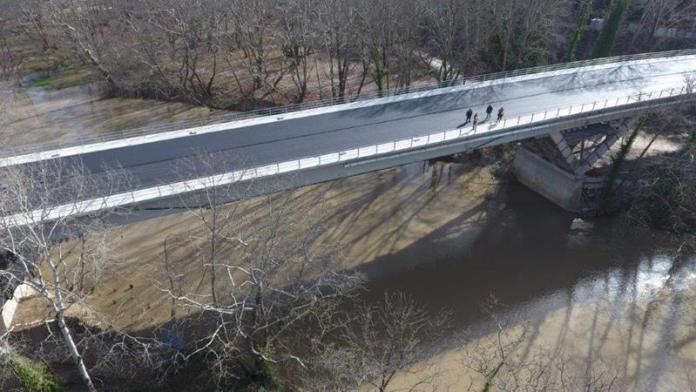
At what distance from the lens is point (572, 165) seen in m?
32.1

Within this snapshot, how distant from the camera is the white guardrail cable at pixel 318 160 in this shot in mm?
19328

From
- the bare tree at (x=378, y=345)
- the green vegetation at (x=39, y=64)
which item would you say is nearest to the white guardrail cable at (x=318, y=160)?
the bare tree at (x=378, y=345)

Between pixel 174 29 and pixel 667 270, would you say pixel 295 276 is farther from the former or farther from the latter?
pixel 174 29

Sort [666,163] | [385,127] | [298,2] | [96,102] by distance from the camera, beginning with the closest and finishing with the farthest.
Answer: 1. [385,127]
2. [666,163]
3. [298,2]
4. [96,102]

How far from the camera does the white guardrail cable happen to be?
19.3 meters

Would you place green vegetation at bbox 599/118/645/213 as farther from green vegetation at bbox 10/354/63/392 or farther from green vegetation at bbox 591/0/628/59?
green vegetation at bbox 10/354/63/392

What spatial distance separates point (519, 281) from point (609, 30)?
29749 millimetres

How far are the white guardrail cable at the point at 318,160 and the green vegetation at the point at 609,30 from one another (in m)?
13.3

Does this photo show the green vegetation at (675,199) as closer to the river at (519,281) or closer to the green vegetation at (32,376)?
the river at (519,281)

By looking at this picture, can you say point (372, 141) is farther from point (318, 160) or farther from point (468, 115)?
point (468, 115)

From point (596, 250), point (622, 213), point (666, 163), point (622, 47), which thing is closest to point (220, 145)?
point (596, 250)

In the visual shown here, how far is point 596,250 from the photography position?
2884cm

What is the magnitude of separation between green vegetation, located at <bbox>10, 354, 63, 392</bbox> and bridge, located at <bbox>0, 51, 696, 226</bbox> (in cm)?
510

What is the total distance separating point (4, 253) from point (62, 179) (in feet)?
13.2
